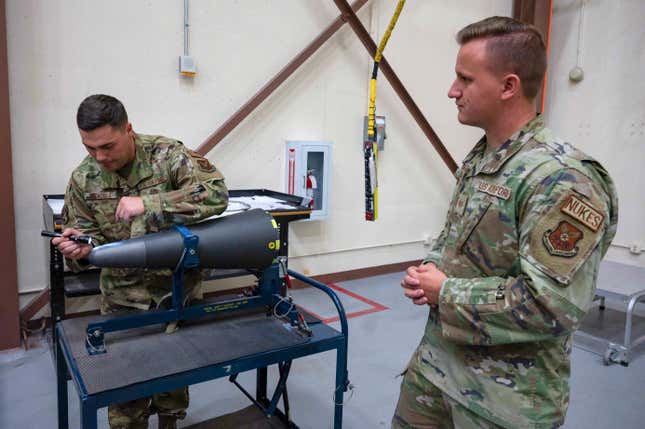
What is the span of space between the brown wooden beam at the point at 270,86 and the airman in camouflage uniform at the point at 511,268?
253 cm

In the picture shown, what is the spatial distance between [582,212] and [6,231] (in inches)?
119

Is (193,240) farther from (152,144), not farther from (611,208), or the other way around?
(611,208)

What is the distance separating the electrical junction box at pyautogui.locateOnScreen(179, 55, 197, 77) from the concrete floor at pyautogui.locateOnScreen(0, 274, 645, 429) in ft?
6.46

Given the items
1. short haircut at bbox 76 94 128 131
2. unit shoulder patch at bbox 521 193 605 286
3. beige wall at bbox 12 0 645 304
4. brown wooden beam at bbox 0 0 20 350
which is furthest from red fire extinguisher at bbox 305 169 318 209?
unit shoulder patch at bbox 521 193 605 286

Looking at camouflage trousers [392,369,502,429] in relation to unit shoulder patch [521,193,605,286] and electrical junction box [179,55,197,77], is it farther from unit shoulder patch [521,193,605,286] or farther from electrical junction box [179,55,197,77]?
electrical junction box [179,55,197,77]

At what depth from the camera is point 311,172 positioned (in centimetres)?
414

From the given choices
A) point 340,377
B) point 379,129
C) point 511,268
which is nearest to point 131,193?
point 340,377

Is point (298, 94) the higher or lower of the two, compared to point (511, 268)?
higher

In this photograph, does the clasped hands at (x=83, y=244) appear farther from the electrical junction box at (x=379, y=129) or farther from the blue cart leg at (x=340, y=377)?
the electrical junction box at (x=379, y=129)

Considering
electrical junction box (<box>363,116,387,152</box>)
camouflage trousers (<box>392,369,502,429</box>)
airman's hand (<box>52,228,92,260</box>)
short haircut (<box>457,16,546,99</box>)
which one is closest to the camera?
short haircut (<box>457,16,546,99</box>)

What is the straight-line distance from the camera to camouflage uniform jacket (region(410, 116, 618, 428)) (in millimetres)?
978

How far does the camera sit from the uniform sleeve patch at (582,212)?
3.20 ft

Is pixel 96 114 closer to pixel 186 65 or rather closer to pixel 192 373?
pixel 192 373

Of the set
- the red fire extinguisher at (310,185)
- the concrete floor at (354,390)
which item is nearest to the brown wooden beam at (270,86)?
the red fire extinguisher at (310,185)
